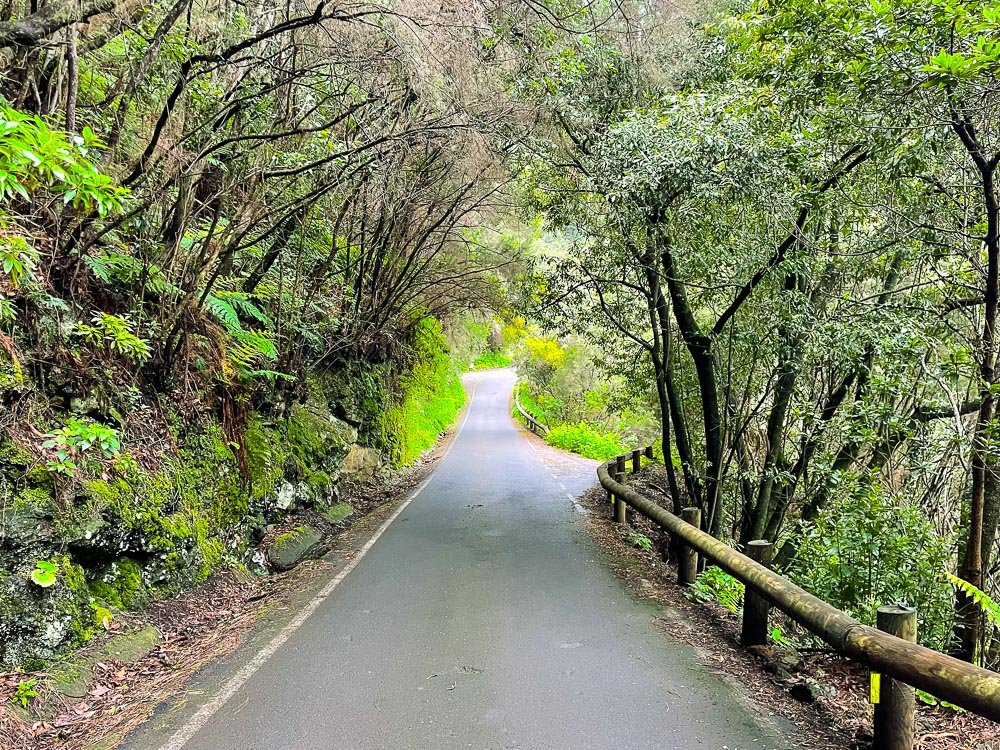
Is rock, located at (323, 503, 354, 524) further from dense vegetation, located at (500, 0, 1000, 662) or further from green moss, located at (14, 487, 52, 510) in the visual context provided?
green moss, located at (14, 487, 52, 510)

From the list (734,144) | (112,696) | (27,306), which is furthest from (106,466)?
(734,144)

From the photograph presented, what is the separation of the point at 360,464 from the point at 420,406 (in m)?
13.3

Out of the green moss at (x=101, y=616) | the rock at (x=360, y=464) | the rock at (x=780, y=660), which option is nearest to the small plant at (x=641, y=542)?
the rock at (x=780, y=660)

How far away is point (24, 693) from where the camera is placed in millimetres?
3986

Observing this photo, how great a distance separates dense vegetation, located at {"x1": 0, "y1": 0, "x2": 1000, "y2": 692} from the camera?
499cm

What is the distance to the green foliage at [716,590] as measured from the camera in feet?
22.6

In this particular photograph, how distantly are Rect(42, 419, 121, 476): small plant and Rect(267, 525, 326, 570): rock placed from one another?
11.7 ft

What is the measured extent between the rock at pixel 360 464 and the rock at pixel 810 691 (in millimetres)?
9890

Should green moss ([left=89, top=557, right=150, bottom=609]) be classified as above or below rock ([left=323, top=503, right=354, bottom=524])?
above

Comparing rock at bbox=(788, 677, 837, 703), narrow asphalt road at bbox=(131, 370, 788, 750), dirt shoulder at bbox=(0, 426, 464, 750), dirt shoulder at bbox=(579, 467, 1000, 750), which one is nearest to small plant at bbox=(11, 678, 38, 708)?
dirt shoulder at bbox=(0, 426, 464, 750)

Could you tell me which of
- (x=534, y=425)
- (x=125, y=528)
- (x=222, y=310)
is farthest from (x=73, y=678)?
(x=534, y=425)

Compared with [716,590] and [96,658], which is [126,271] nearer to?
[96,658]

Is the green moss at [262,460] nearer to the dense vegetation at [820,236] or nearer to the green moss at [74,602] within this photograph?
the green moss at [74,602]

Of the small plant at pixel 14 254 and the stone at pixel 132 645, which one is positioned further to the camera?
the stone at pixel 132 645
